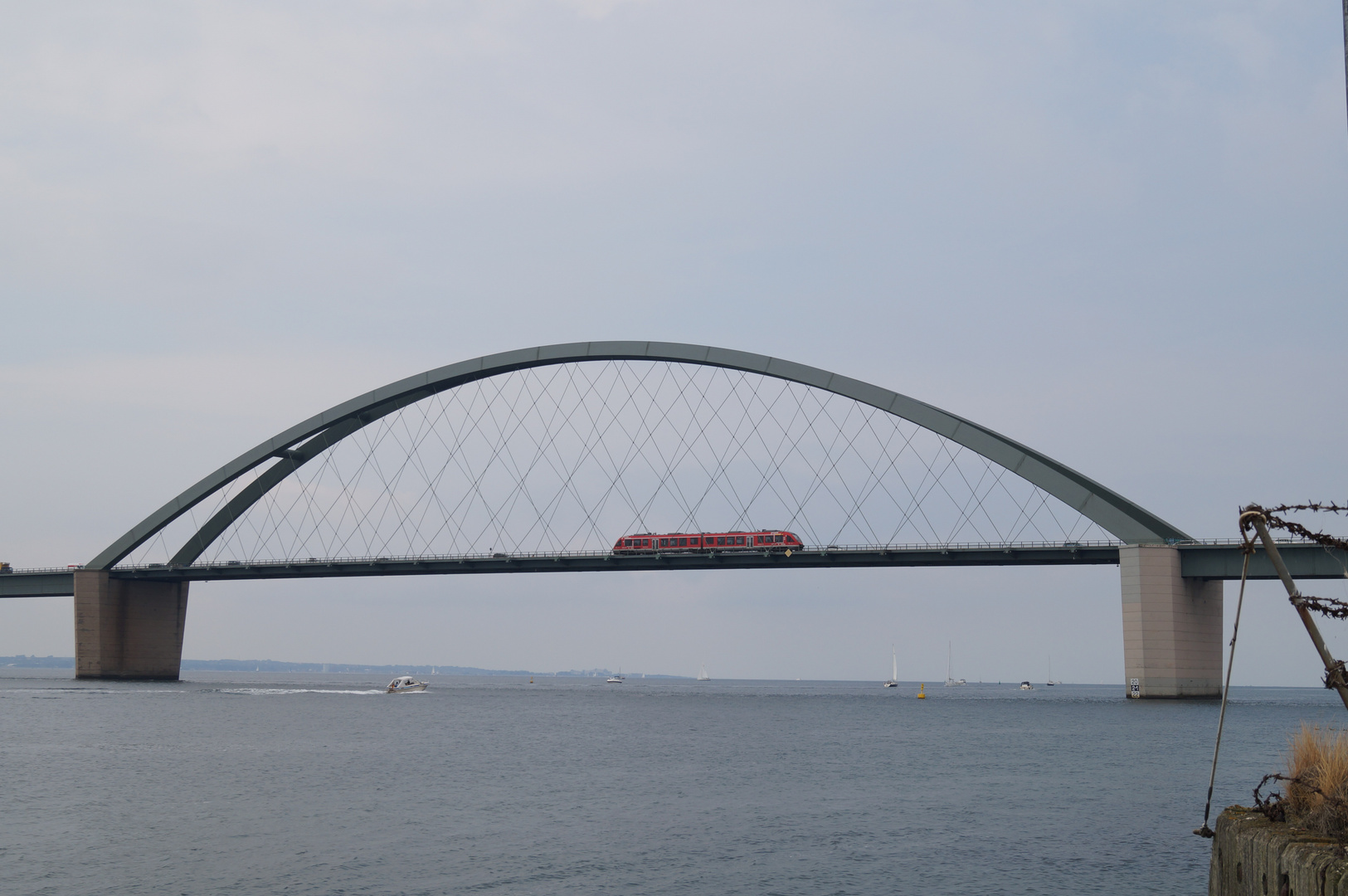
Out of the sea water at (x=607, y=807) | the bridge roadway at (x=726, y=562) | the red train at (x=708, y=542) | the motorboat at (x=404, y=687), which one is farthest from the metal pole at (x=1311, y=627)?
the motorboat at (x=404, y=687)

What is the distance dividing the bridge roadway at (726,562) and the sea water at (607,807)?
9.83m

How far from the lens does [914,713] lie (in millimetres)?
84312

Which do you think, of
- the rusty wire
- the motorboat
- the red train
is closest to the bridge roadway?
the red train

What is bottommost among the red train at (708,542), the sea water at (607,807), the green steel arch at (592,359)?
the sea water at (607,807)

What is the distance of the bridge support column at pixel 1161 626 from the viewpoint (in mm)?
68000

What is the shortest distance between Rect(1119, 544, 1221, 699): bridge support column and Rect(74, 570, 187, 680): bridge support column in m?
90.6

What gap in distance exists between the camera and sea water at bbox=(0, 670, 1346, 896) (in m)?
21.2

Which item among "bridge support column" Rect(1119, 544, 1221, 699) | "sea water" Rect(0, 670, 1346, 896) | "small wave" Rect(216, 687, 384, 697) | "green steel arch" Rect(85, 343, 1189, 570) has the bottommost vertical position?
"small wave" Rect(216, 687, 384, 697)

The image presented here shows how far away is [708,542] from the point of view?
86.6 m

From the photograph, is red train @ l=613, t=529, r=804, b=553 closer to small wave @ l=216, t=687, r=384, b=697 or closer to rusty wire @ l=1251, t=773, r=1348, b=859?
small wave @ l=216, t=687, r=384, b=697

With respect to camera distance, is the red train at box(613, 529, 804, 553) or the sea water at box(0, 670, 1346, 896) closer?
the sea water at box(0, 670, 1346, 896)

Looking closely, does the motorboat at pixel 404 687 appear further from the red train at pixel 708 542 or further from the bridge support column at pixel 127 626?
the red train at pixel 708 542

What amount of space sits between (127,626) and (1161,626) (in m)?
95.8

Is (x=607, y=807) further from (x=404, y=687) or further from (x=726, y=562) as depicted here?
(x=404, y=687)
